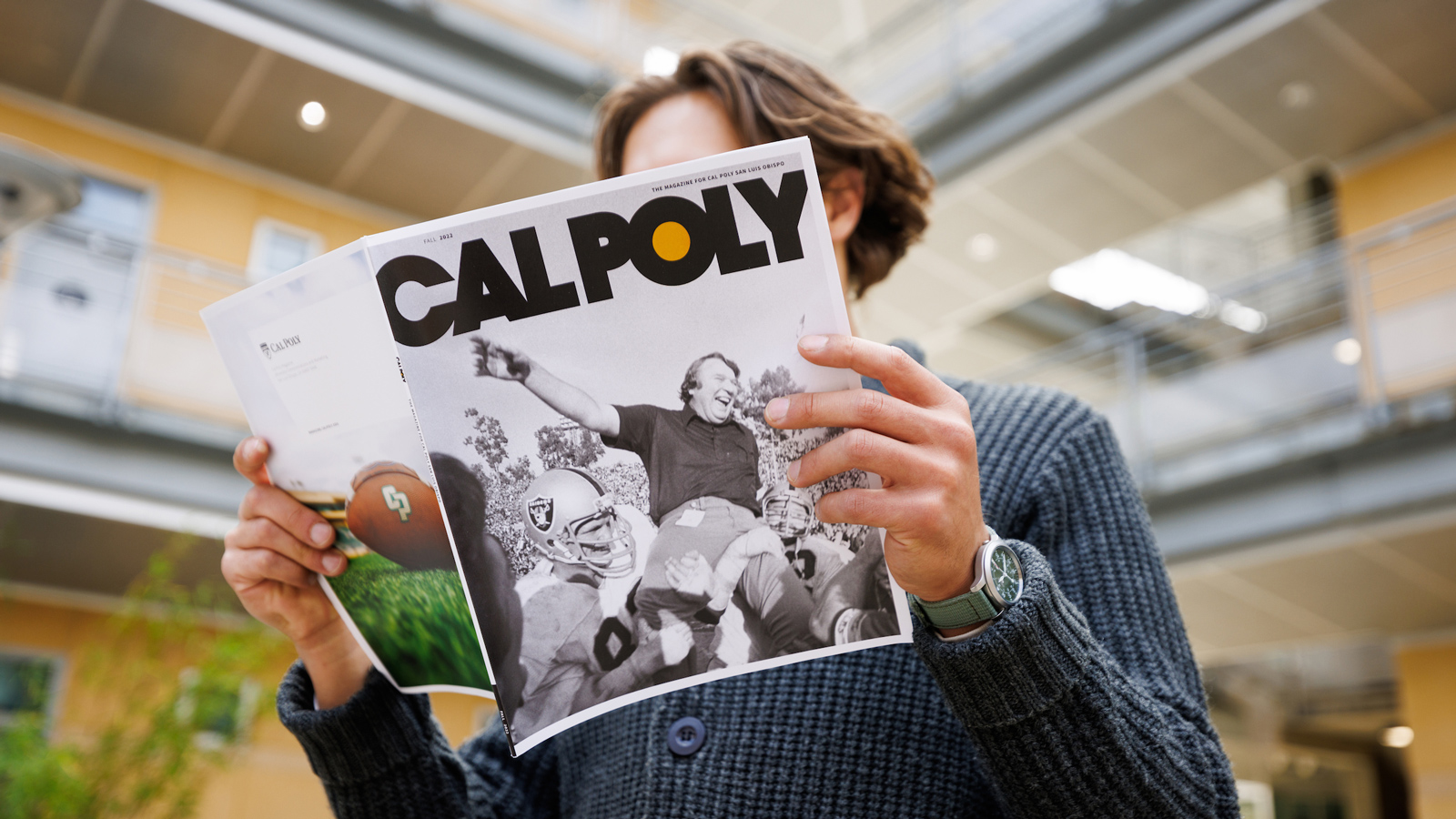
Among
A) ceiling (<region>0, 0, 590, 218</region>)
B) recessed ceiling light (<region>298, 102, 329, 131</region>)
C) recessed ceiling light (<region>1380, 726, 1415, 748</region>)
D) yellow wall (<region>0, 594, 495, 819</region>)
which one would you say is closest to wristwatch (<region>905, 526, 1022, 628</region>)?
yellow wall (<region>0, 594, 495, 819</region>)

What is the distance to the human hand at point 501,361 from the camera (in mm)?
698

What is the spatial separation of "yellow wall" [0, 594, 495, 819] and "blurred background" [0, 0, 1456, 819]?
2 centimetres

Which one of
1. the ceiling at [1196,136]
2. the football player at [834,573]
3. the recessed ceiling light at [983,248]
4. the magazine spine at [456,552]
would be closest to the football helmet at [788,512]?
the football player at [834,573]

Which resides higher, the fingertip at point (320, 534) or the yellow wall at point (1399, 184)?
the yellow wall at point (1399, 184)

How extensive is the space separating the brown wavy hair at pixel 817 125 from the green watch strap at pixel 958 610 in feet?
1.73

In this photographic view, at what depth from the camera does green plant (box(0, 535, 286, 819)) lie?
4723 mm

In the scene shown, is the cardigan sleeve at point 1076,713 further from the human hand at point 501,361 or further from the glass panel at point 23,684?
the glass panel at point 23,684

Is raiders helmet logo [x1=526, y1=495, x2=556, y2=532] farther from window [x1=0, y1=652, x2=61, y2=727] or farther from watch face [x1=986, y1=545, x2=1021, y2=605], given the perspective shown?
window [x1=0, y1=652, x2=61, y2=727]

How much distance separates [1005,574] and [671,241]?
30 cm

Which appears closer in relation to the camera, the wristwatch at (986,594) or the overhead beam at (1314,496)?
the wristwatch at (986,594)

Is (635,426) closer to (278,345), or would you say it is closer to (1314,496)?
(278,345)

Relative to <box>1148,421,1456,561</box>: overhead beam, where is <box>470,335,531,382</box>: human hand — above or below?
below

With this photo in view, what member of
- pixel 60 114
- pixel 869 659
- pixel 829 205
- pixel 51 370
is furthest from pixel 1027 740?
pixel 60 114

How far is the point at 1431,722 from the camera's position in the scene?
6.76 meters
